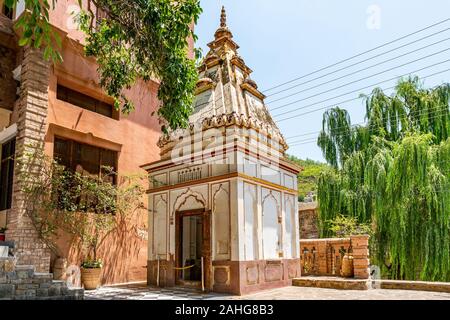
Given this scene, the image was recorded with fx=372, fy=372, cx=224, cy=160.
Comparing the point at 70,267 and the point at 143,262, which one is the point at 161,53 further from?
the point at 143,262

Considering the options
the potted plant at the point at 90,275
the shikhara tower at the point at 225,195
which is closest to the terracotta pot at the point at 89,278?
the potted plant at the point at 90,275

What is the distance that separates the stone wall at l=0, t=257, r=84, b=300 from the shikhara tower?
3117 millimetres

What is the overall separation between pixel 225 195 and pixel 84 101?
619 centimetres

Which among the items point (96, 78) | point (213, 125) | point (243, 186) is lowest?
point (243, 186)

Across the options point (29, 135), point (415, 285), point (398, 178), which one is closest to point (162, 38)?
point (29, 135)

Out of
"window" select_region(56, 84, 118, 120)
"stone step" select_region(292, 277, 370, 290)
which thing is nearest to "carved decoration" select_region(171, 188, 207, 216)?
"stone step" select_region(292, 277, 370, 290)

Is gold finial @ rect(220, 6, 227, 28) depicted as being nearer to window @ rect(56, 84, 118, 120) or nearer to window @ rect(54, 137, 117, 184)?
window @ rect(56, 84, 118, 120)

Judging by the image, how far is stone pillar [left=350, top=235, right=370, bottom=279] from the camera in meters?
9.41

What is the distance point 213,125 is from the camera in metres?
9.76

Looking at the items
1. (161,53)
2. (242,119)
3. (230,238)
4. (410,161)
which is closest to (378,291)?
(230,238)

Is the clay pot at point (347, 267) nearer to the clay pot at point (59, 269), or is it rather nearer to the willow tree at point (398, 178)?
the willow tree at point (398, 178)

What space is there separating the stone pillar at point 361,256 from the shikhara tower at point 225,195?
1.68 m

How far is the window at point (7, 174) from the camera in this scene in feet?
35.5

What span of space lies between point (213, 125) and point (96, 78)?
4.89 metres
